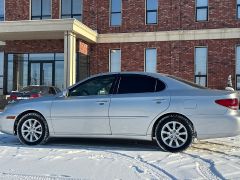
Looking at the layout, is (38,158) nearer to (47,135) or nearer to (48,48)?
(47,135)

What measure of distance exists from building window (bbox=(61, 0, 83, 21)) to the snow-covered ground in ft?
52.6

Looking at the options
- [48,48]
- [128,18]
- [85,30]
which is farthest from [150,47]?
[48,48]

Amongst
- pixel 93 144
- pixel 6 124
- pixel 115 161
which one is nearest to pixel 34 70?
pixel 6 124

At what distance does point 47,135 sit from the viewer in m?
8.64

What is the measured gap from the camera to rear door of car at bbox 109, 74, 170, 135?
26.1 feet

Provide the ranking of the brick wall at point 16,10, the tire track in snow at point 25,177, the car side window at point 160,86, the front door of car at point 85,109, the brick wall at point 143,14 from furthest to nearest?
1. the brick wall at point 16,10
2. the brick wall at point 143,14
3. the front door of car at point 85,109
4. the car side window at point 160,86
5. the tire track in snow at point 25,177

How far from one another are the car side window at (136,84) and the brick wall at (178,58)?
581 inches

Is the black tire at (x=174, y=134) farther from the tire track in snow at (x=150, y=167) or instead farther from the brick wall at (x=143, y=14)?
the brick wall at (x=143, y=14)

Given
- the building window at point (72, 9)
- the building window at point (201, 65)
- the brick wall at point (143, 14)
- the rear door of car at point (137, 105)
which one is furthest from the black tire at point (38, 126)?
the building window at point (72, 9)

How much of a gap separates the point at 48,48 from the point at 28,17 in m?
2.80

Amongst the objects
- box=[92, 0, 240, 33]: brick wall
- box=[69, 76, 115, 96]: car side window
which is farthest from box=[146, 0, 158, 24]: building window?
box=[69, 76, 115, 96]: car side window

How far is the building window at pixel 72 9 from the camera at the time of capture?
2425 centimetres

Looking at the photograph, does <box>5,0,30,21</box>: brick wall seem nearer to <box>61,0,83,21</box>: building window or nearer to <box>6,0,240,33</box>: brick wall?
<box>6,0,240,33</box>: brick wall

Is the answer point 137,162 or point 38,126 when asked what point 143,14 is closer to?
point 38,126
